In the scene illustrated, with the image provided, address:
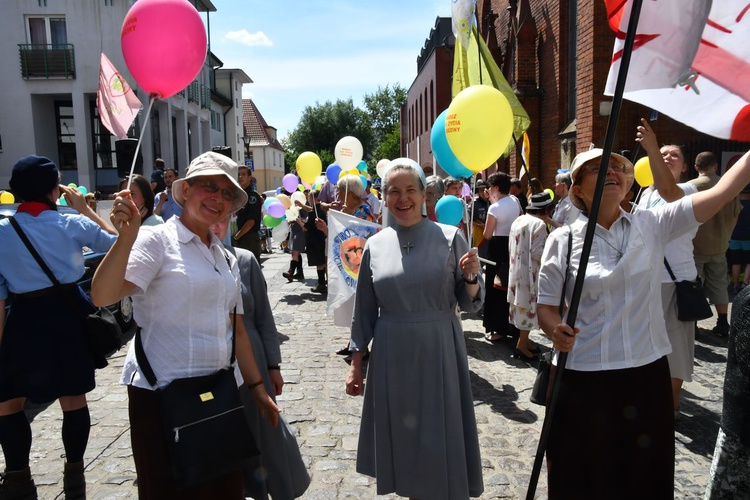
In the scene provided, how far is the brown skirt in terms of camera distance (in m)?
2.41

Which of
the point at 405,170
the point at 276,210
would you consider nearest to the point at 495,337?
the point at 405,170

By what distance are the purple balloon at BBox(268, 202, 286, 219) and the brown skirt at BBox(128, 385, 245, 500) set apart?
10.5 metres

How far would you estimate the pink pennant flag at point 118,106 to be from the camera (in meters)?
3.36

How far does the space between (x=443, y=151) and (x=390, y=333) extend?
2436 millimetres

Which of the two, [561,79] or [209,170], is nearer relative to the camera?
[209,170]

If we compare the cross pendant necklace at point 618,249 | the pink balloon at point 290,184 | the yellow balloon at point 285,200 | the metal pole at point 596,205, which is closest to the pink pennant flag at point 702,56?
the metal pole at point 596,205

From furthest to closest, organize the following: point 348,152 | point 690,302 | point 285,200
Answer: point 285,200 < point 348,152 < point 690,302

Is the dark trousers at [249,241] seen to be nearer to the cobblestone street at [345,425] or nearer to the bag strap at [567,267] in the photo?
the cobblestone street at [345,425]

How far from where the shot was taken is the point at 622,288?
2715mm

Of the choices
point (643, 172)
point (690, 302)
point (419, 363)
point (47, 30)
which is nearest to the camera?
point (419, 363)

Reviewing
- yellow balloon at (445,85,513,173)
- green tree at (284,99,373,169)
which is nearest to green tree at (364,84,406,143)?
green tree at (284,99,373,169)

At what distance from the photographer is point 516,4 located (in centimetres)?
1513

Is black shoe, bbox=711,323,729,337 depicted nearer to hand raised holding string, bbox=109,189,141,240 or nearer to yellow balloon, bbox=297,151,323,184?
hand raised holding string, bbox=109,189,141,240

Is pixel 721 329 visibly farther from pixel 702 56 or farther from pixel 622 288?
pixel 702 56
